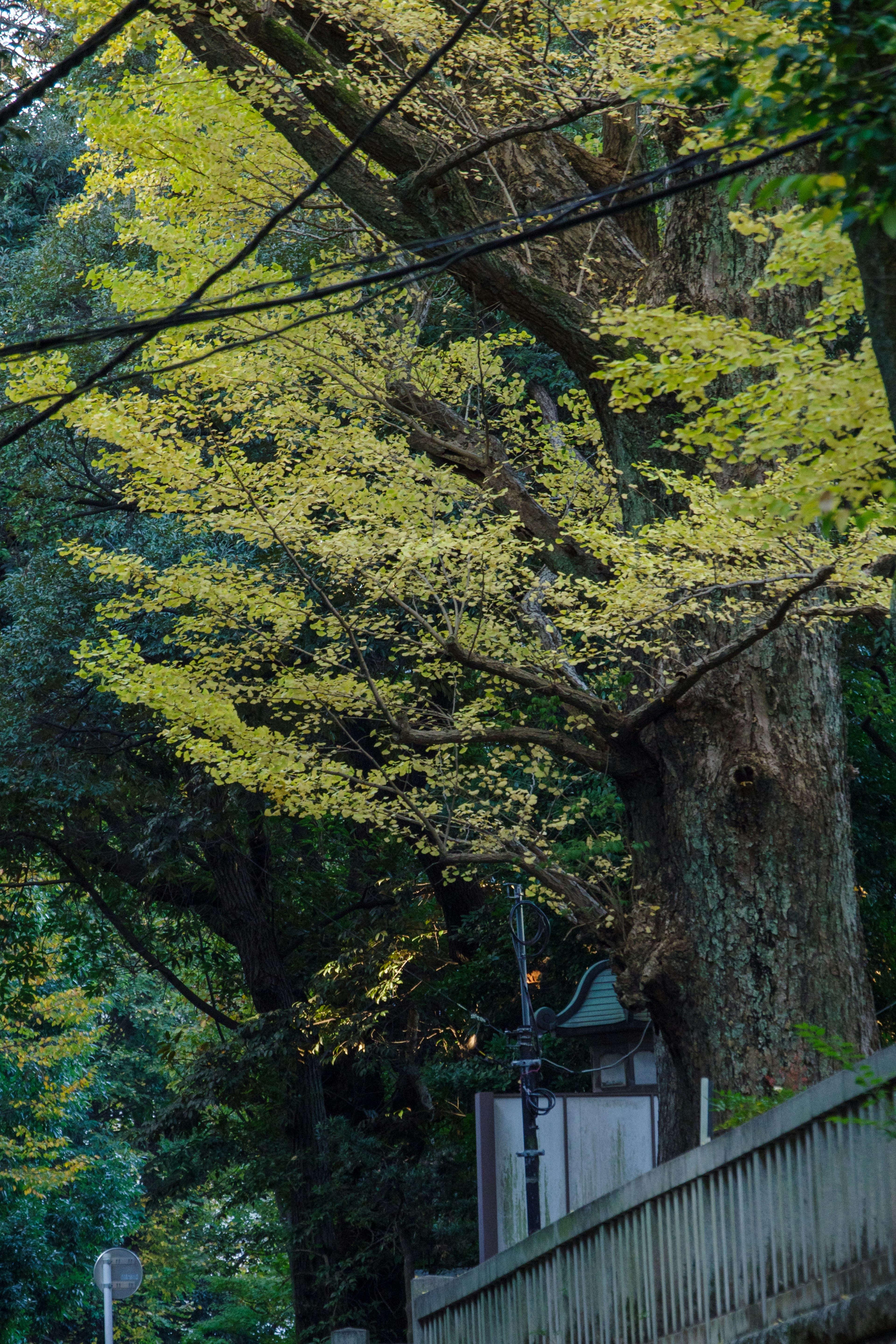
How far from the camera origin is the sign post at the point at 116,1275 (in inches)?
506

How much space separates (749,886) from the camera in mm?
8547

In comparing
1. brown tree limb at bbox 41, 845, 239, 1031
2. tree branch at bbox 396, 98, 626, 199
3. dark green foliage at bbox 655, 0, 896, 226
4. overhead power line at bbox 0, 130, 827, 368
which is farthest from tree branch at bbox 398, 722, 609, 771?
brown tree limb at bbox 41, 845, 239, 1031

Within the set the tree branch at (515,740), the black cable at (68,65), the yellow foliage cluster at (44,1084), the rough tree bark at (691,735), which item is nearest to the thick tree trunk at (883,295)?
the black cable at (68,65)

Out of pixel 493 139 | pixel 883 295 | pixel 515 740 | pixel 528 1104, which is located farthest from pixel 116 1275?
pixel 883 295

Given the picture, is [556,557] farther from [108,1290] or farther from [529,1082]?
[108,1290]

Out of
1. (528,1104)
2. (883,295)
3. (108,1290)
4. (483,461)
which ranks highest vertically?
(483,461)

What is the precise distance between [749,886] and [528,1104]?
2443mm

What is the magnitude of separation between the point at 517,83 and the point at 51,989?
18.2 metres

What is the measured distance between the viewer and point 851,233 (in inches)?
170

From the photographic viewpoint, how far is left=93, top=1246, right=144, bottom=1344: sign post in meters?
12.9

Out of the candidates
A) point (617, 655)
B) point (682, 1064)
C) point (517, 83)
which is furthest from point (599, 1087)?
point (517, 83)

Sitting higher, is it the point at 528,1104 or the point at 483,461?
the point at 483,461

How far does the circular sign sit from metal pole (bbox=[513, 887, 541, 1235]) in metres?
4.67

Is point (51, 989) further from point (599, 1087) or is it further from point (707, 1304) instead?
point (707, 1304)
